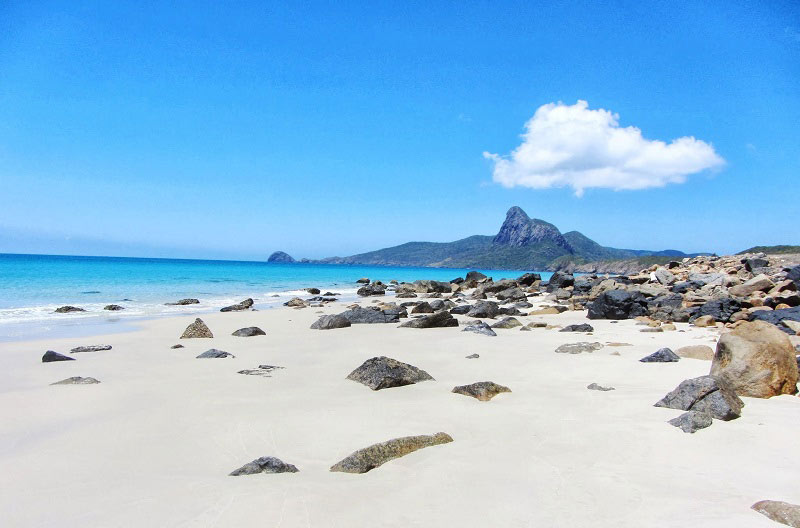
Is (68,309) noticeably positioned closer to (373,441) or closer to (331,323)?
(331,323)

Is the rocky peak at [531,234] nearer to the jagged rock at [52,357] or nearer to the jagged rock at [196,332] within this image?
the jagged rock at [196,332]

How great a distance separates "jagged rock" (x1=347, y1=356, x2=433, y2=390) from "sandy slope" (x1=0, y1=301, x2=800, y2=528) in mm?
145

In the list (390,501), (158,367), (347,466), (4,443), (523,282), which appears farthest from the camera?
(523,282)

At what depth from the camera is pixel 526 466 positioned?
4.02 meters

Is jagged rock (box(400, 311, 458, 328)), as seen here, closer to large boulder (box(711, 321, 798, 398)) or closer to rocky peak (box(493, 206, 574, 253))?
large boulder (box(711, 321, 798, 398))

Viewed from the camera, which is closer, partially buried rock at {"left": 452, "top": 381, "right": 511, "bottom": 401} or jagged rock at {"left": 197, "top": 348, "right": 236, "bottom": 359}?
partially buried rock at {"left": 452, "top": 381, "right": 511, "bottom": 401}

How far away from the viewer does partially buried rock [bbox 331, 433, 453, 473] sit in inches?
156

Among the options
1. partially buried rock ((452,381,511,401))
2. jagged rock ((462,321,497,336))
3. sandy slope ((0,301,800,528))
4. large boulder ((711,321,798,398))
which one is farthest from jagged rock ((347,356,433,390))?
jagged rock ((462,321,497,336))

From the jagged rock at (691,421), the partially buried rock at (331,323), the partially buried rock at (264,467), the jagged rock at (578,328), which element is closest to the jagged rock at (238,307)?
the partially buried rock at (331,323)

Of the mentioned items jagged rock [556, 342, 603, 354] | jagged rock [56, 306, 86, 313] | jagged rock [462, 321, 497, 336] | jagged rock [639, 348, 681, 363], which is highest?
jagged rock [639, 348, 681, 363]

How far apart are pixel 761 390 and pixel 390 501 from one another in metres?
5.13

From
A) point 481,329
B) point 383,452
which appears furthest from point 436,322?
point 383,452

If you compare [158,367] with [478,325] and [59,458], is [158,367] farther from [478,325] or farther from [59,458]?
[478,325]

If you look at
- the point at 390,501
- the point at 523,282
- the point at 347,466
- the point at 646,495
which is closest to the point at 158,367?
the point at 347,466
